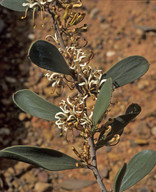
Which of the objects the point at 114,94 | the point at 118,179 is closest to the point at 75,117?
the point at 118,179

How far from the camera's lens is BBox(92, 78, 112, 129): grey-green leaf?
0.62 m

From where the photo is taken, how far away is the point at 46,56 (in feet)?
2.06

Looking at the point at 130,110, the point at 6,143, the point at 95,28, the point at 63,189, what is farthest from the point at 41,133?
the point at 130,110

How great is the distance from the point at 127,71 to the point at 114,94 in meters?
1.36

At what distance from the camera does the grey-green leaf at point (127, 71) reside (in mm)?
741

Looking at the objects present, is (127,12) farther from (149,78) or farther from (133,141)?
(133,141)

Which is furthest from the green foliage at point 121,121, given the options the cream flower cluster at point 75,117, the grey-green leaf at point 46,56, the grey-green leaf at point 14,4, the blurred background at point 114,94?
the blurred background at point 114,94

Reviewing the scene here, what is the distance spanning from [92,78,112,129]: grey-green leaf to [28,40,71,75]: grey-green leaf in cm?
11

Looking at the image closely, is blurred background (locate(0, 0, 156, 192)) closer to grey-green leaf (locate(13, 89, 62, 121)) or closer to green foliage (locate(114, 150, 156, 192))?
green foliage (locate(114, 150, 156, 192))

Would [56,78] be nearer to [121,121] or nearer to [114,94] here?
[121,121]

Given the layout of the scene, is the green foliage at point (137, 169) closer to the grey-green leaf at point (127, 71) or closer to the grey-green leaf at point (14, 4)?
the grey-green leaf at point (127, 71)

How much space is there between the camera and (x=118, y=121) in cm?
74

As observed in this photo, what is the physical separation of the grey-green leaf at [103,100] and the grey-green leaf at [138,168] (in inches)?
7.8

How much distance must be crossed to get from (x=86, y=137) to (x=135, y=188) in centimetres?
104
